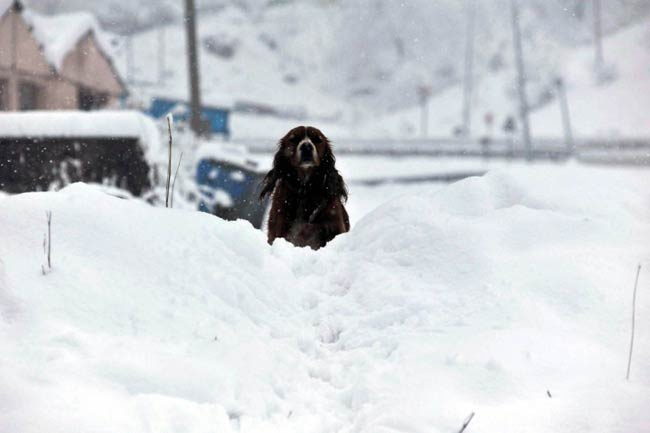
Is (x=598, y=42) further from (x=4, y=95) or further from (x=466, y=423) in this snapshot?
(x=466, y=423)

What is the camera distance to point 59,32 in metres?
21.6

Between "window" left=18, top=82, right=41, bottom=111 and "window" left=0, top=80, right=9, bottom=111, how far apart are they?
1.14 meters

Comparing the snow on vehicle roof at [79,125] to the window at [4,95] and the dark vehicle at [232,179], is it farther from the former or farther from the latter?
the window at [4,95]

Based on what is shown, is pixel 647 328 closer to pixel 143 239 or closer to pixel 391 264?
pixel 391 264

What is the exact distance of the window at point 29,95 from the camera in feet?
68.1

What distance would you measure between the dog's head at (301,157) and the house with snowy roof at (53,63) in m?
15.7

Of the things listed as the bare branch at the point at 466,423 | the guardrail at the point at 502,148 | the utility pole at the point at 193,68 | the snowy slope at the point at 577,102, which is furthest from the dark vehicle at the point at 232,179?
the snowy slope at the point at 577,102

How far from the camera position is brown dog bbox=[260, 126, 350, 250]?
5.45m

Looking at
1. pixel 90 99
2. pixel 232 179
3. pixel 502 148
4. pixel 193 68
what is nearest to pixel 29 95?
pixel 90 99

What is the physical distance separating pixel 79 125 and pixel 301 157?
3.10 meters

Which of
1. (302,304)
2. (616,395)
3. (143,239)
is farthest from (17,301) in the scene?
(616,395)

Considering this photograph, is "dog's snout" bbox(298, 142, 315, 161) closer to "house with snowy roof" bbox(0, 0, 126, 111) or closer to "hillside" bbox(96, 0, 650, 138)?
"house with snowy roof" bbox(0, 0, 126, 111)

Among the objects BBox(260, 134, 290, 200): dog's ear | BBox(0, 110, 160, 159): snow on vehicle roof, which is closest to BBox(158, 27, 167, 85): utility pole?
BBox(0, 110, 160, 159): snow on vehicle roof

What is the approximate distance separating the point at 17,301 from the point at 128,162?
5383 mm
